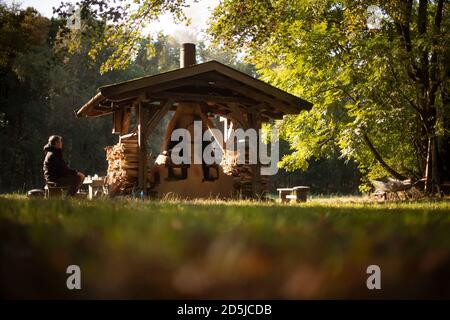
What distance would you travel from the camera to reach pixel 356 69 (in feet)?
60.0

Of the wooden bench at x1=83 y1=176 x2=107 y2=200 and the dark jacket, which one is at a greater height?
the dark jacket

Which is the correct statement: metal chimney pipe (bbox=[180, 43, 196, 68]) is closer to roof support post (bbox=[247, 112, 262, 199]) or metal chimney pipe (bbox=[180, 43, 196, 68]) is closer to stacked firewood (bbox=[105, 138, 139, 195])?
roof support post (bbox=[247, 112, 262, 199])

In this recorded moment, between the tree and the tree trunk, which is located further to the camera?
the tree trunk

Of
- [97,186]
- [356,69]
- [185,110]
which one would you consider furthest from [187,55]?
[356,69]

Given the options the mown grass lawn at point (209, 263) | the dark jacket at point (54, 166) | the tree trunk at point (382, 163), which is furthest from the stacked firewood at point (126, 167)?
the mown grass lawn at point (209, 263)

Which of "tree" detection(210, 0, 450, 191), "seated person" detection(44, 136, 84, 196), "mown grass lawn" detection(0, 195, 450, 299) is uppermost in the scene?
"tree" detection(210, 0, 450, 191)

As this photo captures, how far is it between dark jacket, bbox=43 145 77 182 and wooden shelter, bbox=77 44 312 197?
7.22 feet

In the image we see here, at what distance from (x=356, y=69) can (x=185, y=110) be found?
6488 millimetres

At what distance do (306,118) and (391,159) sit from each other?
464 cm

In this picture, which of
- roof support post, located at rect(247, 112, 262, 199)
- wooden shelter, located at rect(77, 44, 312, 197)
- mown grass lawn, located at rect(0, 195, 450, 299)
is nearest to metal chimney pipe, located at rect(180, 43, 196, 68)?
wooden shelter, located at rect(77, 44, 312, 197)

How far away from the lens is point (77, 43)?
15.5 meters

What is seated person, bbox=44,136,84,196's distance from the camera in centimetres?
1207
